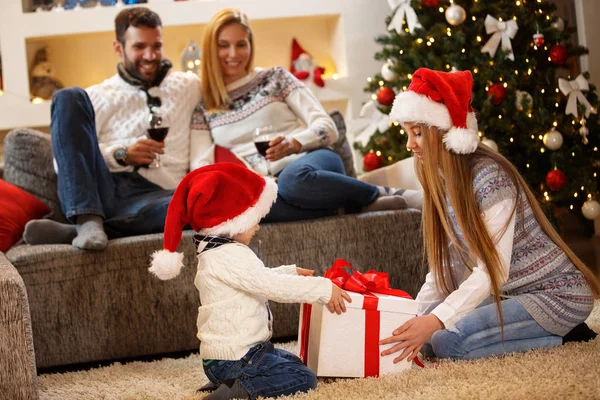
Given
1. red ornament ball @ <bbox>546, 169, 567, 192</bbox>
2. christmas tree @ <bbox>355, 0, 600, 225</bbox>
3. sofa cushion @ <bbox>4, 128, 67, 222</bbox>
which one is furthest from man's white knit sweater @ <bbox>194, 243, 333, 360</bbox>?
red ornament ball @ <bbox>546, 169, 567, 192</bbox>

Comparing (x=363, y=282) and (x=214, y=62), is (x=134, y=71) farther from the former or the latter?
(x=363, y=282)

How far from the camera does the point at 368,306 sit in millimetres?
1870

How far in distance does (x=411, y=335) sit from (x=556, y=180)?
89.7 inches

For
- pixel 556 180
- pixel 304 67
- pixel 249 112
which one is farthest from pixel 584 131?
pixel 249 112

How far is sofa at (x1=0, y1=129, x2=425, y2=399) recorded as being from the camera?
8.02 feet

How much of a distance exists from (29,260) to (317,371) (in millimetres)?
1089

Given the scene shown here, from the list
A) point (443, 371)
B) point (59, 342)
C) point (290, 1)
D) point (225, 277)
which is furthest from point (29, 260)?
point (290, 1)

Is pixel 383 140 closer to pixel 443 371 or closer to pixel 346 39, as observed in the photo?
pixel 346 39

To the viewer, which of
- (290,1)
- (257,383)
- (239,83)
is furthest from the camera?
(290,1)

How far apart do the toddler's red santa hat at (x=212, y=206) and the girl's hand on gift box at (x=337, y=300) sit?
256 mm

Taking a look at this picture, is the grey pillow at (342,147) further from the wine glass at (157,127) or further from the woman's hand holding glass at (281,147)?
the wine glass at (157,127)

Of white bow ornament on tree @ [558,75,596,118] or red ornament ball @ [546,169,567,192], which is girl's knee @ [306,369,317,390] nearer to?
red ornament ball @ [546,169,567,192]

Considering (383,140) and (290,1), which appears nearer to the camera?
(383,140)

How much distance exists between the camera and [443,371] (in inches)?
73.1
